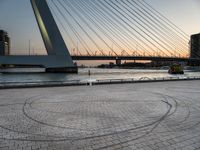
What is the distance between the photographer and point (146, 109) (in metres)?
7.71

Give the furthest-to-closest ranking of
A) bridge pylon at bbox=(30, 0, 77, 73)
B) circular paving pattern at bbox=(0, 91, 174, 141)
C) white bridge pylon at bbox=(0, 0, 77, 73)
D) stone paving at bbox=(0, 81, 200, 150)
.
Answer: white bridge pylon at bbox=(0, 0, 77, 73) < bridge pylon at bbox=(30, 0, 77, 73) < circular paving pattern at bbox=(0, 91, 174, 141) < stone paving at bbox=(0, 81, 200, 150)

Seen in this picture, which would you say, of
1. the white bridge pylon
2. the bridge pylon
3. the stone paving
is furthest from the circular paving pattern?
the white bridge pylon

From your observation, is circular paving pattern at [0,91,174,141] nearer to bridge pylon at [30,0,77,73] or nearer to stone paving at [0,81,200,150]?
stone paving at [0,81,200,150]

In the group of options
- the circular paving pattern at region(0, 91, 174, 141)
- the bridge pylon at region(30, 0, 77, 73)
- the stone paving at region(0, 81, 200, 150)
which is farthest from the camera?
the bridge pylon at region(30, 0, 77, 73)

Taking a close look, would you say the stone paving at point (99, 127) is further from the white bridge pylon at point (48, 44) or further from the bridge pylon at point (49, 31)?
the white bridge pylon at point (48, 44)

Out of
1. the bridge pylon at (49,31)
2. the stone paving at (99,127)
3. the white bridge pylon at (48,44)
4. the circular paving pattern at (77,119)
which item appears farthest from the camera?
the white bridge pylon at (48,44)

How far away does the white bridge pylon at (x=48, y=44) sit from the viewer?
1483 inches

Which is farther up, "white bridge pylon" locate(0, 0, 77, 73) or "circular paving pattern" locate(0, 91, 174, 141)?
"white bridge pylon" locate(0, 0, 77, 73)

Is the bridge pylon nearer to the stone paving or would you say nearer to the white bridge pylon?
the white bridge pylon

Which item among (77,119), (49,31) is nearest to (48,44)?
(49,31)

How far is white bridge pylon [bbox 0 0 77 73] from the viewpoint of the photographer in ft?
124

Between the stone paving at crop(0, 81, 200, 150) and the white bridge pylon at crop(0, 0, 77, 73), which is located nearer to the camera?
the stone paving at crop(0, 81, 200, 150)

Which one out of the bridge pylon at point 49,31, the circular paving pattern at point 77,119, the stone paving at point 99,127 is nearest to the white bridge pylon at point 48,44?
the bridge pylon at point 49,31

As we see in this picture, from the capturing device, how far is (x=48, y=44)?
42.3 metres
